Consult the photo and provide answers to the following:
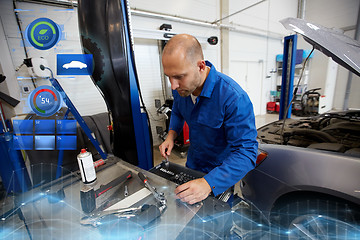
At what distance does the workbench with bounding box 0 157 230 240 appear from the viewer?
2.05 ft

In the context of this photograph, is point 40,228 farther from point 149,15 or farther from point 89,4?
point 149,15

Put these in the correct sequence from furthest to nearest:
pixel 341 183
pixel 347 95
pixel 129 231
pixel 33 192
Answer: pixel 347 95 < pixel 341 183 < pixel 33 192 < pixel 129 231

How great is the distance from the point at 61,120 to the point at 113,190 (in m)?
0.66

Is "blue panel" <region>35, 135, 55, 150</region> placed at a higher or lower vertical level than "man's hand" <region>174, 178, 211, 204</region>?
higher

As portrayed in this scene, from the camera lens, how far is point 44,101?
930mm

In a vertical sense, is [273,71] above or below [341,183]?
above

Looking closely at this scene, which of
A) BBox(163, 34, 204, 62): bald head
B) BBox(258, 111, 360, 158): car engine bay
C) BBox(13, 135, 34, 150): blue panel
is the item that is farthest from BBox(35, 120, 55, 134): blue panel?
BBox(258, 111, 360, 158): car engine bay

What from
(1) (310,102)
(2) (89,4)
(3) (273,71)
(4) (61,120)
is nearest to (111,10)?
(2) (89,4)

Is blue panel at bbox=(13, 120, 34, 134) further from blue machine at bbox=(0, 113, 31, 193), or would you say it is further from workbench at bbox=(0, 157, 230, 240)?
workbench at bbox=(0, 157, 230, 240)

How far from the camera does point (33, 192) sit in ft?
2.70

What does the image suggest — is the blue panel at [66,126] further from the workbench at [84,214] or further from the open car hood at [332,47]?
the open car hood at [332,47]

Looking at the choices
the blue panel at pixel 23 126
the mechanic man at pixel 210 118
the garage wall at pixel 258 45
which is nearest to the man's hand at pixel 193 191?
the mechanic man at pixel 210 118

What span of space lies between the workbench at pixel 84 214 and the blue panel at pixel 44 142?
0.44 metres
